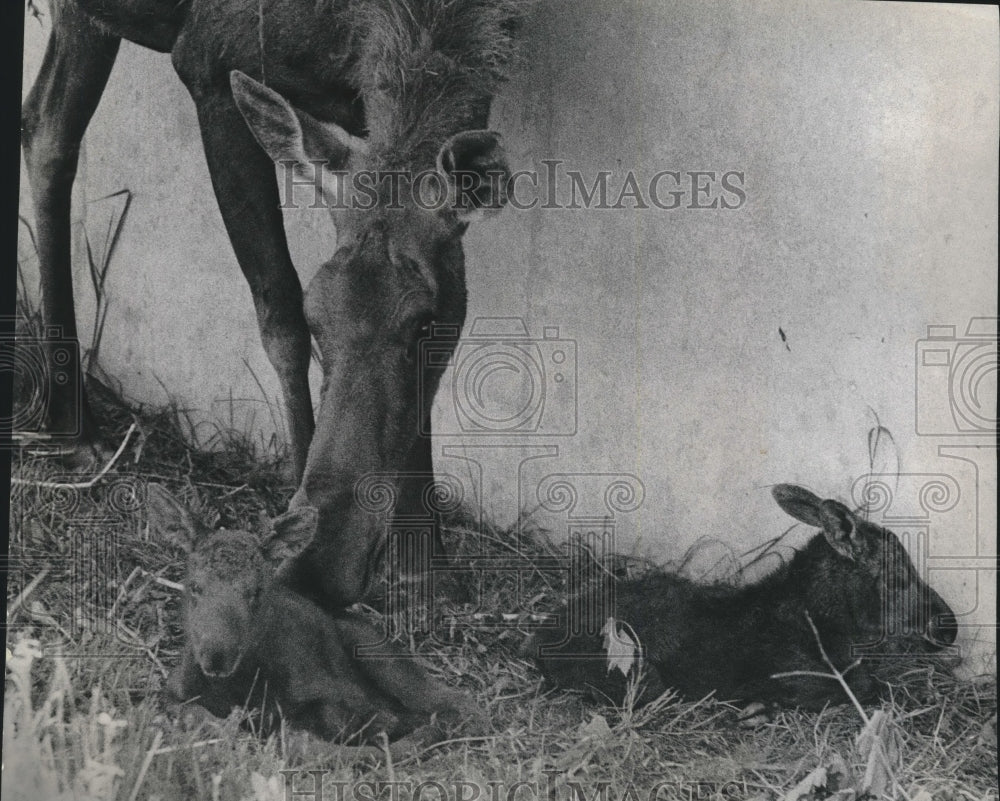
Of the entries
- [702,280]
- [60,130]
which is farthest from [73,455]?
[702,280]

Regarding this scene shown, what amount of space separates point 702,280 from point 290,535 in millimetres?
1810

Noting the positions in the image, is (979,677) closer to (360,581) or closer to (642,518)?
(642,518)

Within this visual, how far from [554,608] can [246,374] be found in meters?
1.43

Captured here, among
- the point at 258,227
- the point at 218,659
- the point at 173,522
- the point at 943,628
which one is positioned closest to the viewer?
the point at 218,659

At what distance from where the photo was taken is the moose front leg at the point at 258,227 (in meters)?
3.91

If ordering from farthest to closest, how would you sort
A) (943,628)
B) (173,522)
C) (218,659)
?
(943,628) < (173,522) < (218,659)

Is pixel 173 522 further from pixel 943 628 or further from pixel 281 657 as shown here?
pixel 943 628

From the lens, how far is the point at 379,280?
12.7ft

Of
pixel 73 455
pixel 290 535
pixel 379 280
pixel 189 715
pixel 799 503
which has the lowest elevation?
pixel 189 715

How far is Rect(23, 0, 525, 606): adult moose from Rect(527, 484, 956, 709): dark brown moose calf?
877 millimetres

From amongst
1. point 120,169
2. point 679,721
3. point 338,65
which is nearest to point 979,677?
point 679,721

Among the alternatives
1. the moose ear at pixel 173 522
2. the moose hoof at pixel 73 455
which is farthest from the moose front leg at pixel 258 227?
the moose hoof at pixel 73 455

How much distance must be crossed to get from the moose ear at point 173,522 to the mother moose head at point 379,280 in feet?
1.24

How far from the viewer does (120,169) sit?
3.94 metres
